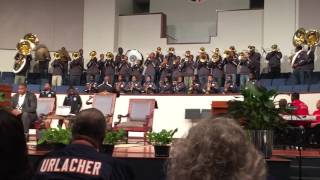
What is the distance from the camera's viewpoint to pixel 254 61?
14.6 metres

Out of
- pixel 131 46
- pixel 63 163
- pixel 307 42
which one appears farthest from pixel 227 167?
pixel 131 46

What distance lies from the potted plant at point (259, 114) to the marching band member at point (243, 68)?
982 cm

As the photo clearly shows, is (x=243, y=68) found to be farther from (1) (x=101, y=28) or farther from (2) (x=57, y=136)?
(2) (x=57, y=136)

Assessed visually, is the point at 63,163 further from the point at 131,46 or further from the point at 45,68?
the point at 131,46

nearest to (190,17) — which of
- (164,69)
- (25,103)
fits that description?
(164,69)

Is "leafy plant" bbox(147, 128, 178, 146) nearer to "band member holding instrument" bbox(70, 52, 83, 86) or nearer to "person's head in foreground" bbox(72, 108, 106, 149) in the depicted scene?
"person's head in foreground" bbox(72, 108, 106, 149)

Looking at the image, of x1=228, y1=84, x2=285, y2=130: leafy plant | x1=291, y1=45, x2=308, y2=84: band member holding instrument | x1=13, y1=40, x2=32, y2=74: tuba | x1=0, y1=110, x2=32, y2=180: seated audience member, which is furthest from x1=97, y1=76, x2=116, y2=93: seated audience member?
x1=0, y1=110, x2=32, y2=180: seated audience member

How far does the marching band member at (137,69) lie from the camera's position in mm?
15086

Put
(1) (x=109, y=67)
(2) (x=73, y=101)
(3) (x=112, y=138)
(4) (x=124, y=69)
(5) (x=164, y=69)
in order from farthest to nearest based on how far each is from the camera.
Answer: (1) (x=109, y=67) → (4) (x=124, y=69) → (5) (x=164, y=69) → (2) (x=73, y=101) → (3) (x=112, y=138)

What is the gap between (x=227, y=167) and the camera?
112cm

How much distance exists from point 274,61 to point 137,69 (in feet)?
13.9

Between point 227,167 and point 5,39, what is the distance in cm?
1804

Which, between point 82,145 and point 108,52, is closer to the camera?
point 82,145

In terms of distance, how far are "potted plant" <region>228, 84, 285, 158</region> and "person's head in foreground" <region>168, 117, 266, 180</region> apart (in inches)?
118
